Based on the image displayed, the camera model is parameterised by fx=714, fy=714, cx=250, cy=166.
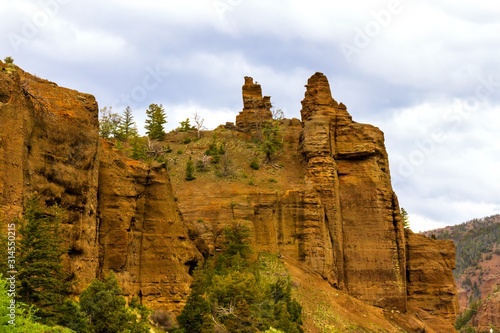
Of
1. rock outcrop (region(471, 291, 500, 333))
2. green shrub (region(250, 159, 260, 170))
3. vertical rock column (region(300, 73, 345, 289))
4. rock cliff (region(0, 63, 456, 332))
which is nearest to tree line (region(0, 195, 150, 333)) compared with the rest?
rock cliff (region(0, 63, 456, 332))

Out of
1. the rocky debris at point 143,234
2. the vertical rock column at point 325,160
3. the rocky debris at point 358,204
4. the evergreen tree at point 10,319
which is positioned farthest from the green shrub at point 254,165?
the evergreen tree at point 10,319

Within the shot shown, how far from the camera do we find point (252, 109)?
87375 millimetres

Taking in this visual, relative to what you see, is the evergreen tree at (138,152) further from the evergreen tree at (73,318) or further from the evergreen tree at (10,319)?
the evergreen tree at (10,319)

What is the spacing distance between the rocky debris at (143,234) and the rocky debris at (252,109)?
36.3 meters

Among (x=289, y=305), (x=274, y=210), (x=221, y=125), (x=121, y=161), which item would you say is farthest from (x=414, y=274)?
(x=121, y=161)

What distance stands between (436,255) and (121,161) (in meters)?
39.9

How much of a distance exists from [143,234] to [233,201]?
64.9ft

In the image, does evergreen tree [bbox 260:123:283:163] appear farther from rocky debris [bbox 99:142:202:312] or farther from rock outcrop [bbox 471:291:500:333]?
rock outcrop [bbox 471:291:500:333]

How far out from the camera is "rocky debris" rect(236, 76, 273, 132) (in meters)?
86.6

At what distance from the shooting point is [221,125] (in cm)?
9094

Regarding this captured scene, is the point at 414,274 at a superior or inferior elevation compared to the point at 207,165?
inferior

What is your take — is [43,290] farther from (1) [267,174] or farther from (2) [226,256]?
(1) [267,174]

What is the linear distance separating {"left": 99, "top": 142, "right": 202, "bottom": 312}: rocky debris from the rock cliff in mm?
80

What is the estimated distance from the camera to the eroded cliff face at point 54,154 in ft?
109
